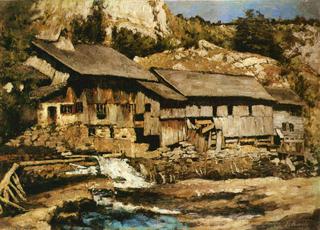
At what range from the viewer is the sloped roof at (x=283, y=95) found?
25.9 ft

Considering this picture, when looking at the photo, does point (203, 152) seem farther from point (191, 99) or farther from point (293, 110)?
point (293, 110)

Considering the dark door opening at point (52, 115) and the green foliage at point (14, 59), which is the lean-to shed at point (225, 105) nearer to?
the dark door opening at point (52, 115)

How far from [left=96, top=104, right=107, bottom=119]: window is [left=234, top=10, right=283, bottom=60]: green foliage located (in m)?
1.87

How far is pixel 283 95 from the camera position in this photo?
25.9 ft

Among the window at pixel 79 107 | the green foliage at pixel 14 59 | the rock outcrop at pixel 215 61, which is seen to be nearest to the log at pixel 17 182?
the green foliage at pixel 14 59

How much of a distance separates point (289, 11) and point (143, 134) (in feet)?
7.75

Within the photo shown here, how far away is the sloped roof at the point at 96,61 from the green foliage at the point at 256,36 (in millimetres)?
1294

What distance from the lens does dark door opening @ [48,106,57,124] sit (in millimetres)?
6891

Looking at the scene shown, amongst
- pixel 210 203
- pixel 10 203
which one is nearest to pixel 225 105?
pixel 210 203

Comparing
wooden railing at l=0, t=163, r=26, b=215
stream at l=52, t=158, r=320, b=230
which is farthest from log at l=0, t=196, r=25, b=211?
stream at l=52, t=158, r=320, b=230

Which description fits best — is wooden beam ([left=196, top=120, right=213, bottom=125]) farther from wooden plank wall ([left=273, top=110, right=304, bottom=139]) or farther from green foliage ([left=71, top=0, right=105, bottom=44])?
green foliage ([left=71, top=0, right=105, bottom=44])

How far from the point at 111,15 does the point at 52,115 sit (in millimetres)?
1368

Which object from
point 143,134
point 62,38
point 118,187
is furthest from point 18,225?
point 62,38

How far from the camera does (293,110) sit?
26.0 feet
